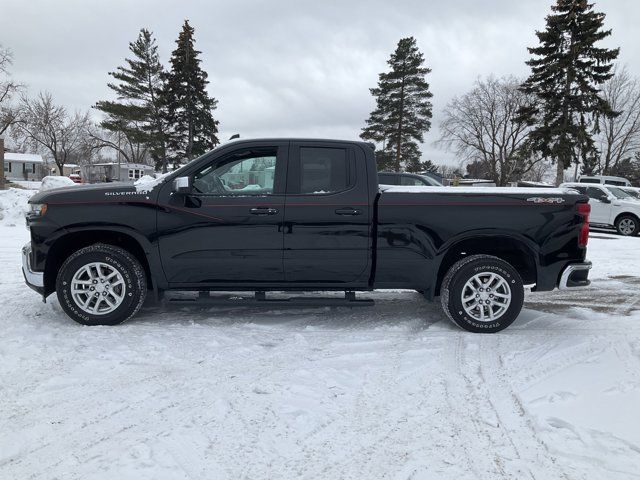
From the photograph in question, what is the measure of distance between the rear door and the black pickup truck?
0.03ft

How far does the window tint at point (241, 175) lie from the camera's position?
187 inches

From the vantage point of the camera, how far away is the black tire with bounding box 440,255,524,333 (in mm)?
4750

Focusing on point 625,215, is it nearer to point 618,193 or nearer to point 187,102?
point 618,193

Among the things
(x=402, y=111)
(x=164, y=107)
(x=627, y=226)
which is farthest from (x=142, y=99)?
(x=627, y=226)

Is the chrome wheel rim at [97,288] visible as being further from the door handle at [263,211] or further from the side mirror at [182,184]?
the door handle at [263,211]

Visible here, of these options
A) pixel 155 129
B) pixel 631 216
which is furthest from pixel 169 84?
pixel 631 216

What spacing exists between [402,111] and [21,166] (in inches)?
2805

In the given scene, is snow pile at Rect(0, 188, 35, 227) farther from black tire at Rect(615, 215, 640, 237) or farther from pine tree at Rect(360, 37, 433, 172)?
pine tree at Rect(360, 37, 433, 172)

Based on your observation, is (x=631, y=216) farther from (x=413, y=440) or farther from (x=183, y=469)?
(x=183, y=469)

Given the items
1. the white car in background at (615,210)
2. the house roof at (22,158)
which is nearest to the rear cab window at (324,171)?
the white car in background at (615,210)

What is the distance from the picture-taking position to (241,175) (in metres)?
4.81

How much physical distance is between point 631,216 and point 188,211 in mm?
16058

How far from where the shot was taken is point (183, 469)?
248cm

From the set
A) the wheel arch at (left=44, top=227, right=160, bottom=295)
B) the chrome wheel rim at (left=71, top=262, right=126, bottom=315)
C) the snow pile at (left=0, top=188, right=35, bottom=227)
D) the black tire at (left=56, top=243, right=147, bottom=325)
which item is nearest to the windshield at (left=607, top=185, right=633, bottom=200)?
the wheel arch at (left=44, top=227, right=160, bottom=295)
